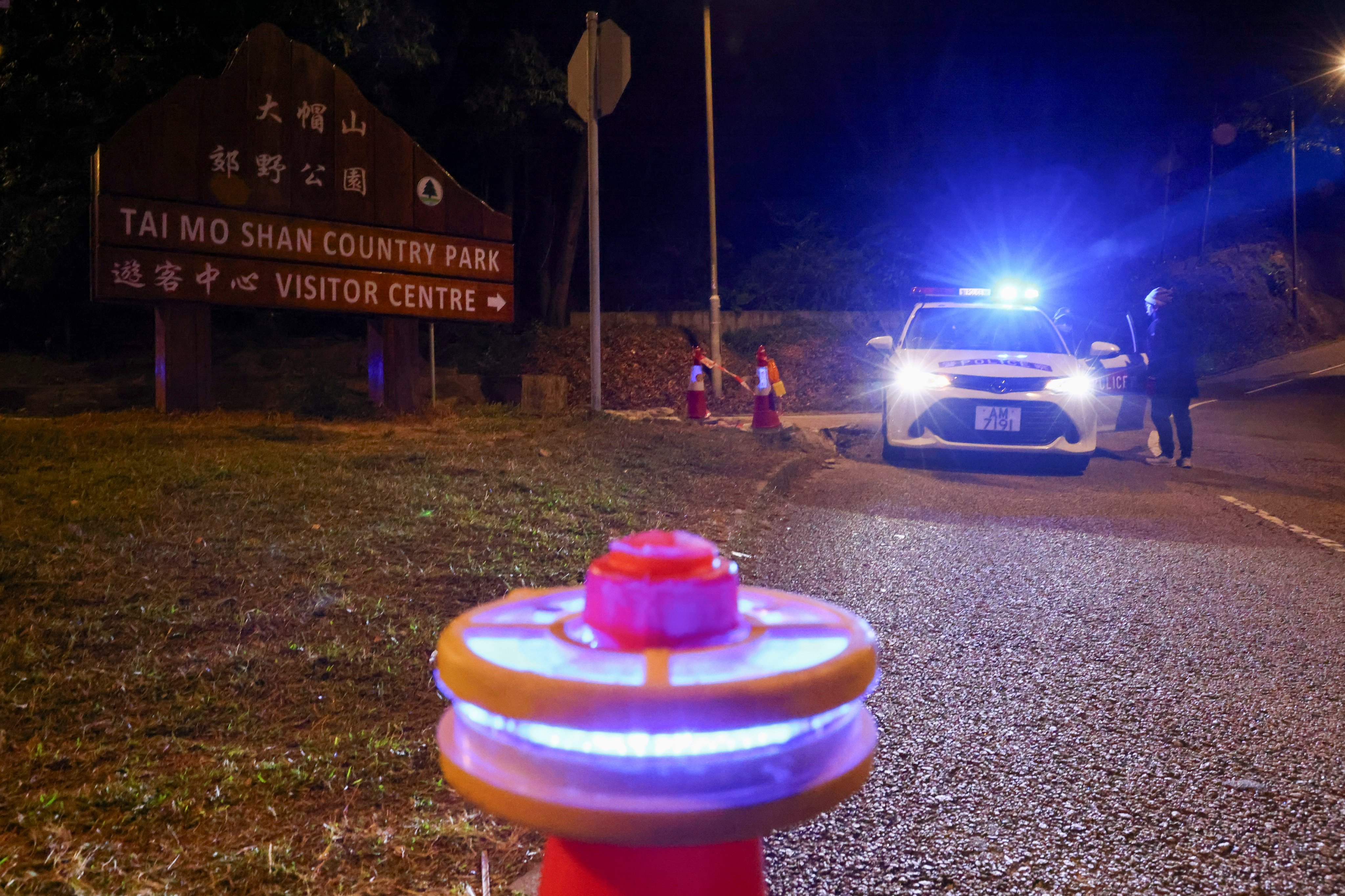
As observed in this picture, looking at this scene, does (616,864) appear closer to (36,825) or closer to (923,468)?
(36,825)

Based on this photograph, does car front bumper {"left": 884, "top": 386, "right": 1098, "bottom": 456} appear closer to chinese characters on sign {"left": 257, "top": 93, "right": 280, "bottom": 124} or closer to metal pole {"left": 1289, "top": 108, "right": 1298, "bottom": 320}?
chinese characters on sign {"left": 257, "top": 93, "right": 280, "bottom": 124}

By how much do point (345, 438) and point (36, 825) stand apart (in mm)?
7362

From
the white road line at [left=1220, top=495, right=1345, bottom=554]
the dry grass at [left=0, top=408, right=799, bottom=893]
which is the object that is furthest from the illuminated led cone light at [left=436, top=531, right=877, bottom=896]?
the white road line at [left=1220, top=495, right=1345, bottom=554]

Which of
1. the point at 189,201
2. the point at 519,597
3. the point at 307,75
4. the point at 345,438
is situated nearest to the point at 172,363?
the point at 189,201

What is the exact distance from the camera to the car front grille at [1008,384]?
9836mm

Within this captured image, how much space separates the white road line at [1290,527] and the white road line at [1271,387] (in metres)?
16.7

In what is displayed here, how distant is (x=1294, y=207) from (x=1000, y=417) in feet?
106

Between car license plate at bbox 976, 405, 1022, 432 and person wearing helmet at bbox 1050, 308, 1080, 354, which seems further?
person wearing helmet at bbox 1050, 308, 1080, 354

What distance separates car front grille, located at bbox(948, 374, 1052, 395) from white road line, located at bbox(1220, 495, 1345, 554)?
75.1 inches

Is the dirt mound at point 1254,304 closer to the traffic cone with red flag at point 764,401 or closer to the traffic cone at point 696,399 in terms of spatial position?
the traffic cone at point 696,399

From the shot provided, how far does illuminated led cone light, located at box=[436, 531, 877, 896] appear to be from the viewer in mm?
1084

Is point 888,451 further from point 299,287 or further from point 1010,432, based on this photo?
point 299,287

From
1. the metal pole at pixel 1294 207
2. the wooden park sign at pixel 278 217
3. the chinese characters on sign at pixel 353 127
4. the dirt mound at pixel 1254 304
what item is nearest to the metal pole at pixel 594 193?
the wooden park sign at pixel 278 217

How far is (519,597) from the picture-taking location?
155cm
